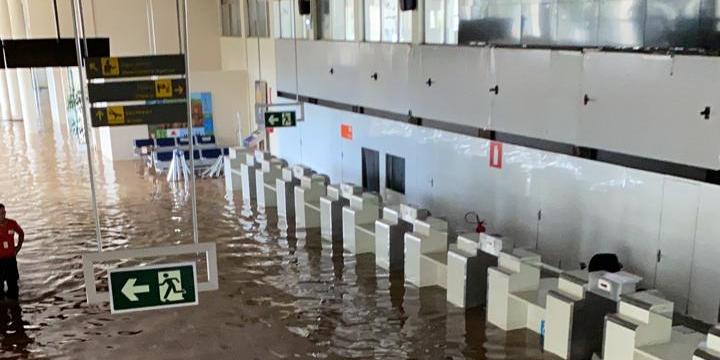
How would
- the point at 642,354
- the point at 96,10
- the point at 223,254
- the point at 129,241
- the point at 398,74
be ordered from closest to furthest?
the point at 642,354, the point at 223,254, the point at 129,241, the point at 398,74, the point at 96,10

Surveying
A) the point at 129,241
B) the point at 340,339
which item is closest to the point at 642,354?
the point at 340,339

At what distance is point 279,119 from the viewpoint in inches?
587

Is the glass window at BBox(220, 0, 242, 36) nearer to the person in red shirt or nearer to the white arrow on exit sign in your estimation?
the person in red shirt

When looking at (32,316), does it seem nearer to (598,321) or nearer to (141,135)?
(598,321)

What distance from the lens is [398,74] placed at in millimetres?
13891

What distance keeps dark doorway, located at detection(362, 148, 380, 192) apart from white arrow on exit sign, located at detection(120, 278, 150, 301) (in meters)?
10.2

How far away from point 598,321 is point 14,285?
7.87m

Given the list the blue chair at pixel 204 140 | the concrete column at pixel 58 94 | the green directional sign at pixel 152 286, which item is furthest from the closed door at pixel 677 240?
the concrete column at pixel 58 94

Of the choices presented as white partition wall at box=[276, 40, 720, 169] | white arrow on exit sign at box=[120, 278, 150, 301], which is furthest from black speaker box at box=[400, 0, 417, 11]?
white arrow on exit sign at box=[120, 278, 150, 301]

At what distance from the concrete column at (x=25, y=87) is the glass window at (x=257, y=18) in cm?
1152

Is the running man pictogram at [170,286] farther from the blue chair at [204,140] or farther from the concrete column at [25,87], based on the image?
the concrete column at [25,87]

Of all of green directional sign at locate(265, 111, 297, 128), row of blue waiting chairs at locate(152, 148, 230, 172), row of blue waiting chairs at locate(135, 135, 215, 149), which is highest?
green directional sign at locate(265, 111, 297, 128)

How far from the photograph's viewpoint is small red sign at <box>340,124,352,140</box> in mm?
16547

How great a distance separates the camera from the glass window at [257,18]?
67.1 feet
